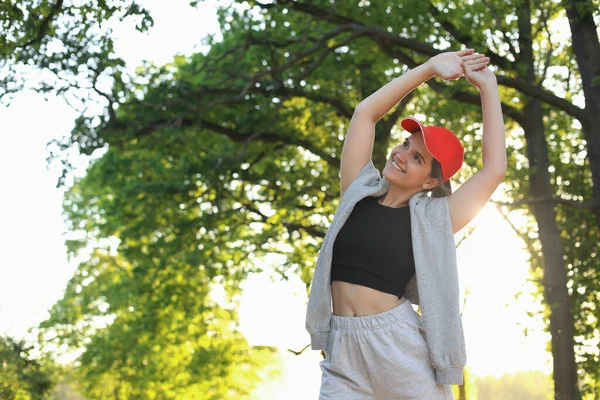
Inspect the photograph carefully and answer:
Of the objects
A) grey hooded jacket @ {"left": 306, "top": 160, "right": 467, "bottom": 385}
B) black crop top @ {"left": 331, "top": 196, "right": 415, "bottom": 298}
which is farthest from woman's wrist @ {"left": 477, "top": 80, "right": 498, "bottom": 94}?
black crop top @ {"left": 331, "top": 196, "right": 415, "bottom": 298}

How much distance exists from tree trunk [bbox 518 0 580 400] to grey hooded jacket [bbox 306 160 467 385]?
9.60 metres

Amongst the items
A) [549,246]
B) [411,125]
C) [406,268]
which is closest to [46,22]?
[411,125]

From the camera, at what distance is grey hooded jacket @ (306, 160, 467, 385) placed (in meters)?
3.81

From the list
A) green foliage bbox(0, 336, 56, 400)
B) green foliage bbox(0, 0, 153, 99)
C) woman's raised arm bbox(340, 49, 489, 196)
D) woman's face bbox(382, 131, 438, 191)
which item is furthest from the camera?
green foliage bbox(0, 336, 56, 400)

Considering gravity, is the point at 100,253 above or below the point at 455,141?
above

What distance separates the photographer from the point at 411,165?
13.3 feet

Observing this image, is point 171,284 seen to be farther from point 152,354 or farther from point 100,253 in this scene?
point 100,253

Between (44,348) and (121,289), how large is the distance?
250 inches

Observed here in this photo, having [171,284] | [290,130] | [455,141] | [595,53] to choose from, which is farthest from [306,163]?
[455,141]

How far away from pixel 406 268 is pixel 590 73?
969 cm

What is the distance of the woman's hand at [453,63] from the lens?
392 centimetres

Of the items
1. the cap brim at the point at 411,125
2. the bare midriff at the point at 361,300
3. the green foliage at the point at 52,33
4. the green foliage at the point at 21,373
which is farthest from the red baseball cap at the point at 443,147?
the green foliage at the point at 21,373

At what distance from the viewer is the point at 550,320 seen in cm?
1445

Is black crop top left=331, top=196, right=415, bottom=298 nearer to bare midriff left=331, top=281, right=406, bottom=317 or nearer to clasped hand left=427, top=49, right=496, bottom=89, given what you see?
bare midriff left=331, top=281, right=406, bottom=317
